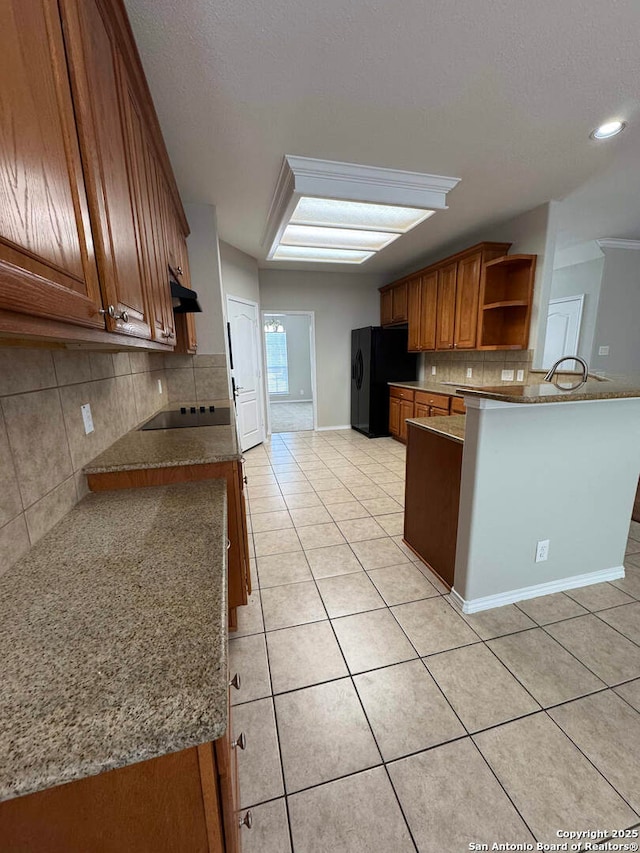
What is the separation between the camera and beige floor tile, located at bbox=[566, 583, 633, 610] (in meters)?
1.86

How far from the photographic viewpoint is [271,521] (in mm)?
2826

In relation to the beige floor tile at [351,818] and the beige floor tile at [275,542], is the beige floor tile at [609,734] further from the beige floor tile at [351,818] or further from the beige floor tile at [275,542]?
the beige floor tile at [275,542]

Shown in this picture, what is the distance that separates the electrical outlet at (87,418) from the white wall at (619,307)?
5.56m

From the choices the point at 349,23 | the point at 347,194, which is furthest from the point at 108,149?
the point at 347,194

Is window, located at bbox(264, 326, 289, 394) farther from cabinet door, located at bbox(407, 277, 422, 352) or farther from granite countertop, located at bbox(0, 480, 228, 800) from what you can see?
granite countertop, located at bbox(0, 480, 228, 800)

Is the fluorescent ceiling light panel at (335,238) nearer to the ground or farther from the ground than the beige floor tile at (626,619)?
farther from the ground

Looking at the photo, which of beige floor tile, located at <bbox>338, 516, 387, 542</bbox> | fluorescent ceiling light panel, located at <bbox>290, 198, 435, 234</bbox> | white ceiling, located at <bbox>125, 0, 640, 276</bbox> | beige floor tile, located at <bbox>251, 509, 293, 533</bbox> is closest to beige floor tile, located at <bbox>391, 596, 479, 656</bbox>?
beige floor tile, located at <bbox>338, 516, 387, 542</bbox>

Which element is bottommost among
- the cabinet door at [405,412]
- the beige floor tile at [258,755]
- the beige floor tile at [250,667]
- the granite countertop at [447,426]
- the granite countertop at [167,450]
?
the beige floor tile at [258,755]

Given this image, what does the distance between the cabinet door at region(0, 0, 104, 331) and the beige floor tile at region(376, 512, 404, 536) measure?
239cm

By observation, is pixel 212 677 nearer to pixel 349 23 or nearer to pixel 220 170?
pixel 349 23

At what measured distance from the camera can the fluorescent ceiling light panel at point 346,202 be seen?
2377 mm

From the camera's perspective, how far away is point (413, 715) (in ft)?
4.32

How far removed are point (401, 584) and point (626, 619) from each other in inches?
44.3

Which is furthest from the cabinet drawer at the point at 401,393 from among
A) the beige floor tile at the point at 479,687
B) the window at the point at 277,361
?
the window at the point at 277,361
